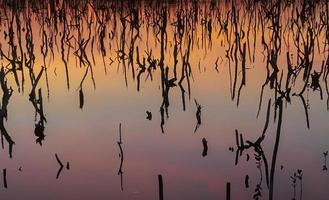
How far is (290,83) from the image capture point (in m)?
7.57

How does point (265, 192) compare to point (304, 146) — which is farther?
point (304, 146)

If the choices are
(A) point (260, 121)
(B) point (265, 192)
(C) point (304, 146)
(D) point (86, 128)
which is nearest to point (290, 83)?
(A) point (260, 121)

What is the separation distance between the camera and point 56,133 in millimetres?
6570

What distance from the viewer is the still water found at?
5266mm

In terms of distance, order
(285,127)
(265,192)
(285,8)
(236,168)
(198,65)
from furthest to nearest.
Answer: (285,8)
(198,65)
(285,127)
(236,168)
(265,192)

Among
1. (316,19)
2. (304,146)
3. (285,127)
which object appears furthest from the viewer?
(316,19)

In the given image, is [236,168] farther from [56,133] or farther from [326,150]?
[56,133]

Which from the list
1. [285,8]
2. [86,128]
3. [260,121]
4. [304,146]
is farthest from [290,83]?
[285,8]

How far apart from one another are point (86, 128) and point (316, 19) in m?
5.30

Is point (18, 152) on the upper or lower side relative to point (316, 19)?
lower

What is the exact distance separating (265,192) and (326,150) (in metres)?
1.15

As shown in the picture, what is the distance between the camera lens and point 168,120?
21.9 feet

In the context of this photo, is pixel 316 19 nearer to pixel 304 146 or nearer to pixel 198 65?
pixel 198 65

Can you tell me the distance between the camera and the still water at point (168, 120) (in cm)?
527
